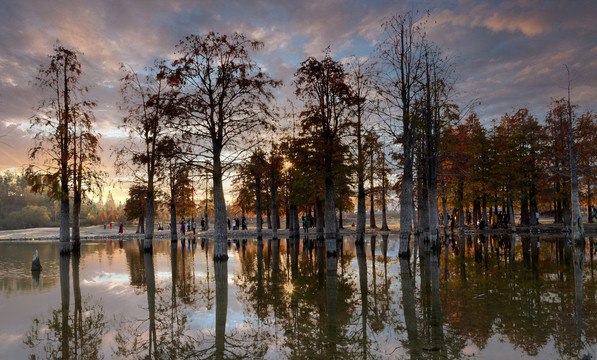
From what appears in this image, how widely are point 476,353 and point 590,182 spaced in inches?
1942

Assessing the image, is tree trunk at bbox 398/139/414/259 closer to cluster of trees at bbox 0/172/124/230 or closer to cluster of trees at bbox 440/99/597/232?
cluster of trees at bbox 440/99/597/232

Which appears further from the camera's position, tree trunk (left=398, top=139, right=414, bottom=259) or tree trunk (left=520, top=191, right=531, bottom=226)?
tree trunk (left=520, top=191, right=531, bottom=226)

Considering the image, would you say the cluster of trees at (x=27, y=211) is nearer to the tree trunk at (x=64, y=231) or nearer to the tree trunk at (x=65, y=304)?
the tree trunk at (x=64, y=231)

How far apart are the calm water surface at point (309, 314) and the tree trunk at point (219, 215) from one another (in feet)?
14.9

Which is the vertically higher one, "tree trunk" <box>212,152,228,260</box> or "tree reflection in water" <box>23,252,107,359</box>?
"tree trunk" <box>212,152,228,260</box>

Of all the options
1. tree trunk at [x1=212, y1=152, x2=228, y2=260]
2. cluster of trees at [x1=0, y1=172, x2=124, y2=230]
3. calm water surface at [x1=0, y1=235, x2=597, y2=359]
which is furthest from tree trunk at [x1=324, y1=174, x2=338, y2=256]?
cluster of trees at [x1=0, y1=172, x2=124, y2=230]

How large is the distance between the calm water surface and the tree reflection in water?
26mm

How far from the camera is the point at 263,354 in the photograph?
21.7 feet

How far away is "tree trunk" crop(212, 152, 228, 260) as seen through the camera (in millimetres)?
21984

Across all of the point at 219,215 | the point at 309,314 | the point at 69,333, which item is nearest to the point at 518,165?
the point at 219,215

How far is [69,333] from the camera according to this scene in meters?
8.23

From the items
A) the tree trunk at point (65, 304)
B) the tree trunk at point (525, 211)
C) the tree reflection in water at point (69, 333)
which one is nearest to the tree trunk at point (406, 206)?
the tree reflection in water at point (69, 333)

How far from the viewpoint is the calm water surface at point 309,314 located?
6.86 meters

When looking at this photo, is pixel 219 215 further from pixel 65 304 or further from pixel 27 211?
pixel 27 211
